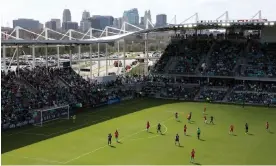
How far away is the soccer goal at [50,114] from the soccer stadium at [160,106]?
0.11m

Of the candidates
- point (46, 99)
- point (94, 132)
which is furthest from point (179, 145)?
point (46, 99)

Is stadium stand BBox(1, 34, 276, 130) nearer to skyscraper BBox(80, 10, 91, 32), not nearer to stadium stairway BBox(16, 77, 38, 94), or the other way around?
stadium stairway BBox(16, 77, 38, 94)

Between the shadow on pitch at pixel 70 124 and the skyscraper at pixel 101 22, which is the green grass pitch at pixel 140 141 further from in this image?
the skyscraper at pixel 101 22

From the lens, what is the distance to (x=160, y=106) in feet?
171

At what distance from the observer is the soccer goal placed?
130ft

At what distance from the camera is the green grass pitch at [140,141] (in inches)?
1038

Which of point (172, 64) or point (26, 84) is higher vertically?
point (172, 64)

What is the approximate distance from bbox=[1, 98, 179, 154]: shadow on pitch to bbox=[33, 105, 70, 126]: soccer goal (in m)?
1.02

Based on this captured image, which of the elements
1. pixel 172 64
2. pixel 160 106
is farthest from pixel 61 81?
pixel 172 64

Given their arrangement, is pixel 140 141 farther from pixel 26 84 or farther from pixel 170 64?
A: pixel 170 64

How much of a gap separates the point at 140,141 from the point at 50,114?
1431 centimetres

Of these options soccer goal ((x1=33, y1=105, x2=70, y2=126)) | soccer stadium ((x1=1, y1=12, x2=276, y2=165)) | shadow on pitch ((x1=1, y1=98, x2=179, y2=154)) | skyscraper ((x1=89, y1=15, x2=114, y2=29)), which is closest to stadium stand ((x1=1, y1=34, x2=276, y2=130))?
soccer stadium ((x1=1, y1=12, x2=276, y2=165))

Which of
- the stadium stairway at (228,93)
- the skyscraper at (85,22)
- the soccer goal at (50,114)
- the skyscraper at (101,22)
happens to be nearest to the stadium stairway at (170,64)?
the stadium stairway at (228,93)

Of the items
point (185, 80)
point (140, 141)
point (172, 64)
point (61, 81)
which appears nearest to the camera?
→ point (140, 141)
